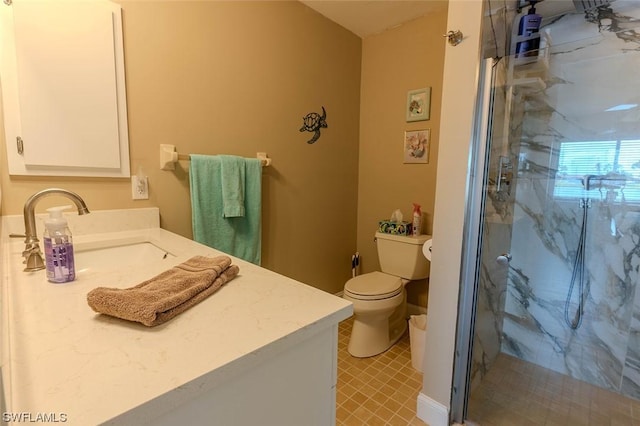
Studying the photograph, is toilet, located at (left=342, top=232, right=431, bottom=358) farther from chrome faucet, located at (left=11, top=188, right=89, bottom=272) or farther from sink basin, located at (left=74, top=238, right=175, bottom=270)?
chrome faucet, located at (left=11, top=188, right=89, bottom=272)

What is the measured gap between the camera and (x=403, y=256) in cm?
206

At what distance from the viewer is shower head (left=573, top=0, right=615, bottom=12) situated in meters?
1.54

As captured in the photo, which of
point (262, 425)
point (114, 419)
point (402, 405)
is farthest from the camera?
point (402, 405)

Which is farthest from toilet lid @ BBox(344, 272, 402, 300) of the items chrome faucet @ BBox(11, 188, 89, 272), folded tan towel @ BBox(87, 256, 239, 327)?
chrome faucet @ BBox(11, 188, 89, 272)

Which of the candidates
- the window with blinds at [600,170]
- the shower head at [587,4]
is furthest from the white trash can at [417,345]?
the shower head at [587,4]

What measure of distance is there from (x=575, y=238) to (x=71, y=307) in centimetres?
226

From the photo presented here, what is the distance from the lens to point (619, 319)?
1.61 metres

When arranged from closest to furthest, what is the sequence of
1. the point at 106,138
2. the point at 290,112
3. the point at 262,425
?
the point at 262,425, the point at 106,138, the point at 290,112

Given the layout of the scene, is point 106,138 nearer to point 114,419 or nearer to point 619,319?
point 114,419

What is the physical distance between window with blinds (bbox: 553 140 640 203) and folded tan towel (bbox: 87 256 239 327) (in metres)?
1.93

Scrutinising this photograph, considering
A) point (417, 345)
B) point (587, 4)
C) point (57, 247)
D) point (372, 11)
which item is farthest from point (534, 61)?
point (57, 247)

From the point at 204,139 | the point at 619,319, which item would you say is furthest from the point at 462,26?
the point at 619,319

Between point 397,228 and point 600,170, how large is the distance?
114cm

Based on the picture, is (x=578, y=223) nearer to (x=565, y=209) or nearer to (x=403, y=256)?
(x=565, y=209)
